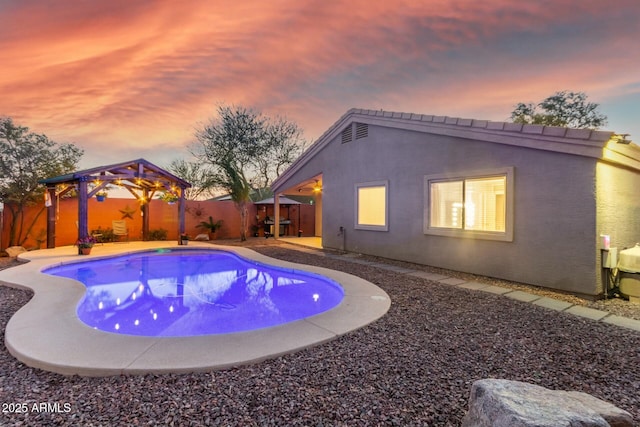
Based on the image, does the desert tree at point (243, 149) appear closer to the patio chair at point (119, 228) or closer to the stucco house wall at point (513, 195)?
the patio chair at point (119, 228)

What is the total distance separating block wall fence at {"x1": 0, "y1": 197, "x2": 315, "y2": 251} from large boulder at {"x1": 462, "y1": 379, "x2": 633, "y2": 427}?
1503 centimetres

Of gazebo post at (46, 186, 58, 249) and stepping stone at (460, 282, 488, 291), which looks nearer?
stepping stone at (460, 282, 488, 291)

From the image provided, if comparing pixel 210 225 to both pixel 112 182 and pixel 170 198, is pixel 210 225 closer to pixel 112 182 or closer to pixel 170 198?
pixel 170 198

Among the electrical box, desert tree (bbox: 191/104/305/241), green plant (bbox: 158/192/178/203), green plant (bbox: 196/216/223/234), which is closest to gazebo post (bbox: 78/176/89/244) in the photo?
green plant (bbox: 158/192/178/203)

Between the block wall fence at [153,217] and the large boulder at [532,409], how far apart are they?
15034 mm

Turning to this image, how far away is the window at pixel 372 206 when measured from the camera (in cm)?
927

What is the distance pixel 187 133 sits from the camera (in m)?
17.2

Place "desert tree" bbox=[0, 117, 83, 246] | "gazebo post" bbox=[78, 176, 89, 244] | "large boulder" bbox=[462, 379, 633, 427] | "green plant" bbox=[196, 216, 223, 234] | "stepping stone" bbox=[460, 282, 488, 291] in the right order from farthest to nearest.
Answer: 1. "green plant" bbox=[196, 216, 223, 234]
2. "desert tree" bbox=[0, 117, 83, 246]
3. "gazebo post" bbox=[78, 176, 89, 244]
4. "stepping stone" bbox=[460, 282, 488, 291]
5. "large boulder" bbox=[462, 379, 633, 427]

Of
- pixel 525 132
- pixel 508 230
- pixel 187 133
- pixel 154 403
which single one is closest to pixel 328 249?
pixel 508 230

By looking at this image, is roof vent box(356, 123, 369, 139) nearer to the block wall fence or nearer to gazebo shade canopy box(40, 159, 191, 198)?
gazebo shade canopy box(40, 159, 191, 198)

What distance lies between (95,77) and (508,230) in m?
11.9

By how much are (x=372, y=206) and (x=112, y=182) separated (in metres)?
10.5

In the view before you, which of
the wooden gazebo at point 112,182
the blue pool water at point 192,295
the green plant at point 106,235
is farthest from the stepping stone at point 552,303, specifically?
the green plant at point 106,235

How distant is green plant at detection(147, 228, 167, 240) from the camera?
553 inches
